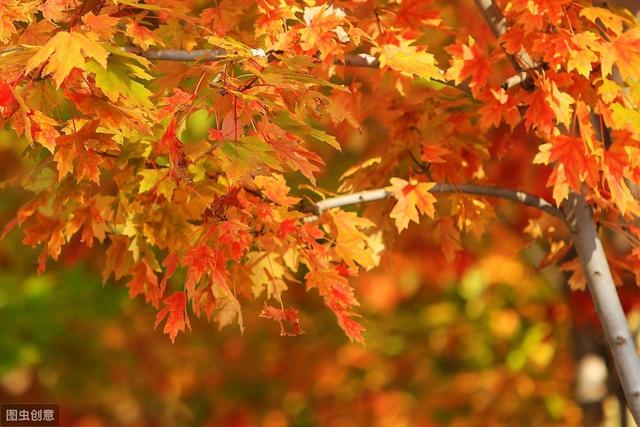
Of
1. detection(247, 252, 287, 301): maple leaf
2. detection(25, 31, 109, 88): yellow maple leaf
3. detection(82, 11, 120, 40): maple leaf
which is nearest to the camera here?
detection(25, 31, 109, 88): yellow maple leaf

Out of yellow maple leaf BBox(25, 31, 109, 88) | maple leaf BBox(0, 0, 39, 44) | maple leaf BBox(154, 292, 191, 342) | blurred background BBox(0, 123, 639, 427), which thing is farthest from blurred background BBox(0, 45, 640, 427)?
yellow maple leaf BBox(25, 31, 109, 88)

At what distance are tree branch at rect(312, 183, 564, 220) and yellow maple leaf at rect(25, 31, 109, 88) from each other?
150 cm

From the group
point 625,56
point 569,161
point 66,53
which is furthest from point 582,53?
point 66,53

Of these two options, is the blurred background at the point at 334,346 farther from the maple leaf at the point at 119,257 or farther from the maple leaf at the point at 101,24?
the maple leaf at the point at 101,24

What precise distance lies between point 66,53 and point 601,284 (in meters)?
2.48

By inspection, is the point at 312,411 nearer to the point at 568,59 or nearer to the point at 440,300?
the point at 440,300

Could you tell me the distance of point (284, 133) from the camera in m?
3.44

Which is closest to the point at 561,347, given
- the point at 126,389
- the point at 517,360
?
the point at 517,360

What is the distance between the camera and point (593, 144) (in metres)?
4.13

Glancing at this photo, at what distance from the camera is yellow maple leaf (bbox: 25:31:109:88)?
3.08 meters

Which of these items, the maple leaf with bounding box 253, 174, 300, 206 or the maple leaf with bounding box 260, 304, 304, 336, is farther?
the maple leaf with bounding box 253, 174, 300, 206

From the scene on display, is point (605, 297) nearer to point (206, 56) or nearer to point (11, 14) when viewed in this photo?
point (206, 56)

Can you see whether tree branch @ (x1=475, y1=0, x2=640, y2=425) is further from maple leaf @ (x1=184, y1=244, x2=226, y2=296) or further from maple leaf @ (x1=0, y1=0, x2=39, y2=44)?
maple leaf @ (x1=0, y1=0, x2=39, y2=44)

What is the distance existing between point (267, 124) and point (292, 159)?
0.14m
